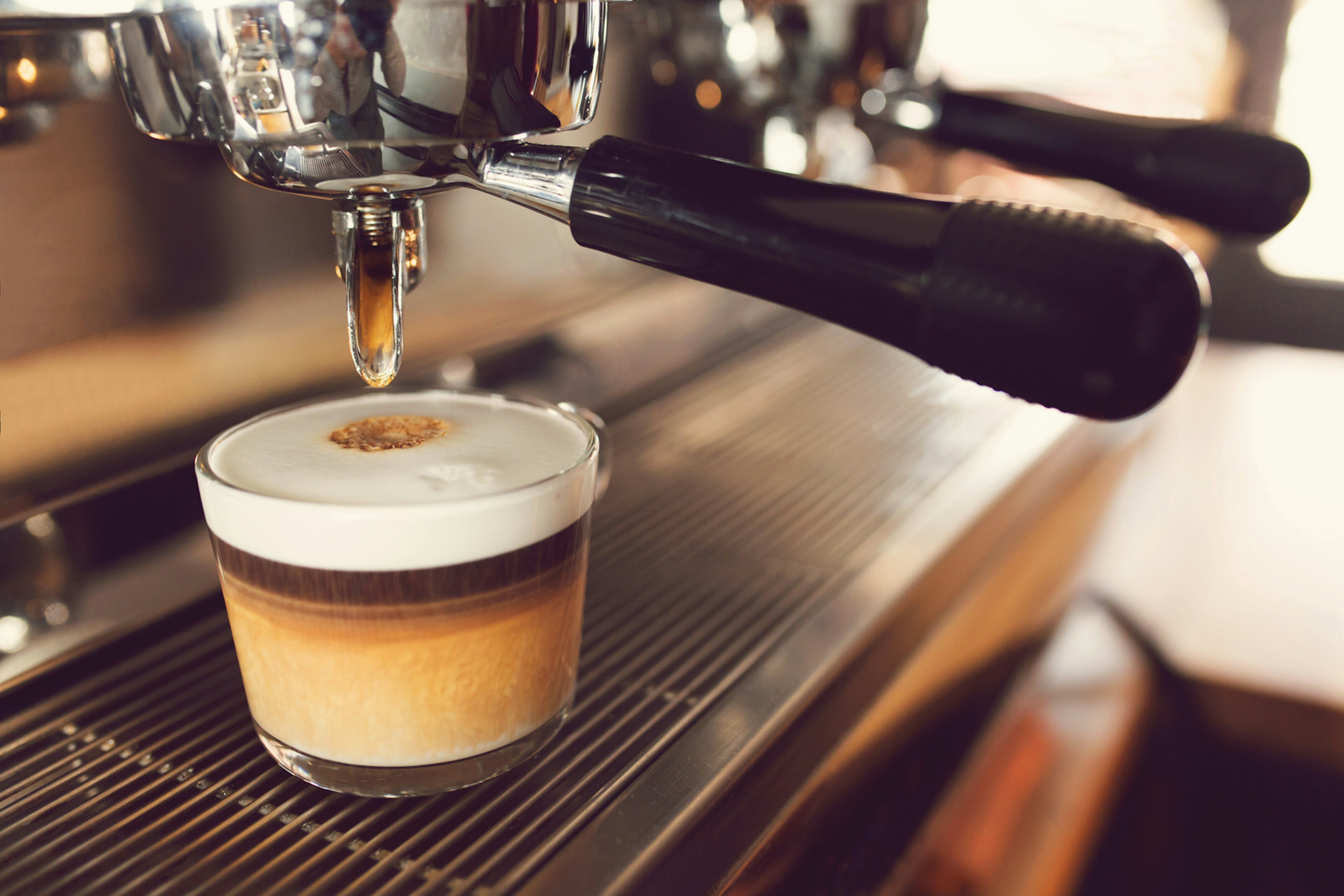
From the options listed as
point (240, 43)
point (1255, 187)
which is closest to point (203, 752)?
point (240, 43)

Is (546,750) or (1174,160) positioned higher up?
(1174,160)

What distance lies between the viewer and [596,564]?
0.54 meters

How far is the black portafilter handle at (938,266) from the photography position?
278mm

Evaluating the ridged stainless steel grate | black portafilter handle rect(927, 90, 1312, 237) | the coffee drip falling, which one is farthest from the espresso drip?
black portafilter handle rect(927, 90, 1312, 237)

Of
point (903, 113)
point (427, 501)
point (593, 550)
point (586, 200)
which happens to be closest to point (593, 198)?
point (586, 200)

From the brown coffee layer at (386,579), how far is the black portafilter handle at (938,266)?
11 cm

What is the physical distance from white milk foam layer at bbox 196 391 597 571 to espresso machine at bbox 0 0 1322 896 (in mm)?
40

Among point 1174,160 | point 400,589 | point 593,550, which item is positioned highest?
point 1174,160

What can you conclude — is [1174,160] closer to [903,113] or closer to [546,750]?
[903,113]

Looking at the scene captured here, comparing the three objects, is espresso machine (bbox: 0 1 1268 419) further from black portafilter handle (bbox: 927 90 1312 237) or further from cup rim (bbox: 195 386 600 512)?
black portafilter handle (bbox: 927 90 1312 237)

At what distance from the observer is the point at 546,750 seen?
0.39 metres

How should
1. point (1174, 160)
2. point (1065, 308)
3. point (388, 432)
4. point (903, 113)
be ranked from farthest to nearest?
point (903, 113), point (1174, 160), point (388, 432), point (1065, 308)

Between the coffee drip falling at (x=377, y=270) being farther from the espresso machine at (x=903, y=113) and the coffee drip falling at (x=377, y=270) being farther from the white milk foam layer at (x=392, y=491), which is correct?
the espresso machine at (x=903, y=113)

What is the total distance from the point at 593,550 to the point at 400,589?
0.23 metres
